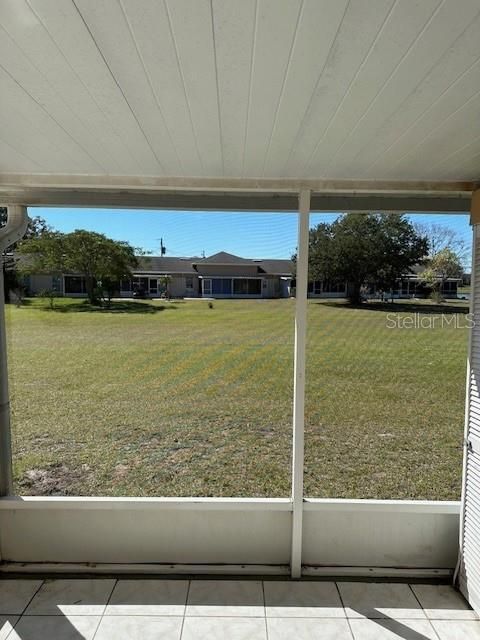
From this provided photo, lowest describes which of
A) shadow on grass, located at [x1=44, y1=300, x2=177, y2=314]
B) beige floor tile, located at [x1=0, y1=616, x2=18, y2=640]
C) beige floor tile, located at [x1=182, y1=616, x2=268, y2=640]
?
beige floor tile, located at [x1=182, y1=616, x2=268, y2=640]

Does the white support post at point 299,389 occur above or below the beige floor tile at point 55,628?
above

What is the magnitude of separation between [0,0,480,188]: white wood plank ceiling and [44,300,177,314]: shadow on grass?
89 cm

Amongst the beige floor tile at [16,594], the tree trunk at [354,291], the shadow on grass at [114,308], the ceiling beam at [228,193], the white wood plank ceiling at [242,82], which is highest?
the white wood plank ceiling at [242,82]

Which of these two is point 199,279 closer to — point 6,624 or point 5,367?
point 5,367

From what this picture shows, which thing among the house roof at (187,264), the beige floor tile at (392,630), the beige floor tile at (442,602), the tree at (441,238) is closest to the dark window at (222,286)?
the house roof at (187,264)

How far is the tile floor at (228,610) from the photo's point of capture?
1.73 metres

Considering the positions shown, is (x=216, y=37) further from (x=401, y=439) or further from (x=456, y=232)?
(x=401, y=439)

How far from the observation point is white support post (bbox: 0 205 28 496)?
6.85 feet

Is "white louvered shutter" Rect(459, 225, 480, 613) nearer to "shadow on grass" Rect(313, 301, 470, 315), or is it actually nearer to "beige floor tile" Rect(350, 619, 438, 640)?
"beige floor tile" Rect(350, 619, 438, 640)

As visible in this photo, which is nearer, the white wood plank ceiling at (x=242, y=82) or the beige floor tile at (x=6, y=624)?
the white wood plank ceiling at (x=242, y=82)

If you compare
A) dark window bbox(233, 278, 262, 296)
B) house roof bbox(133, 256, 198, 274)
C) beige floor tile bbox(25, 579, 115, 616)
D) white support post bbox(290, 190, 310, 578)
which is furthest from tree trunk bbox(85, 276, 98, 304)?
beige floor tile bbox(25, 579, 115, 616)

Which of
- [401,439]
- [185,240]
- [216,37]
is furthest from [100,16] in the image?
[401,439]

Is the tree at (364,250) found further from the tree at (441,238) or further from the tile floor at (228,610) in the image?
the tile floor at (228,610)

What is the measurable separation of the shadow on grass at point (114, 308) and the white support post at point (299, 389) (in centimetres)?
86
